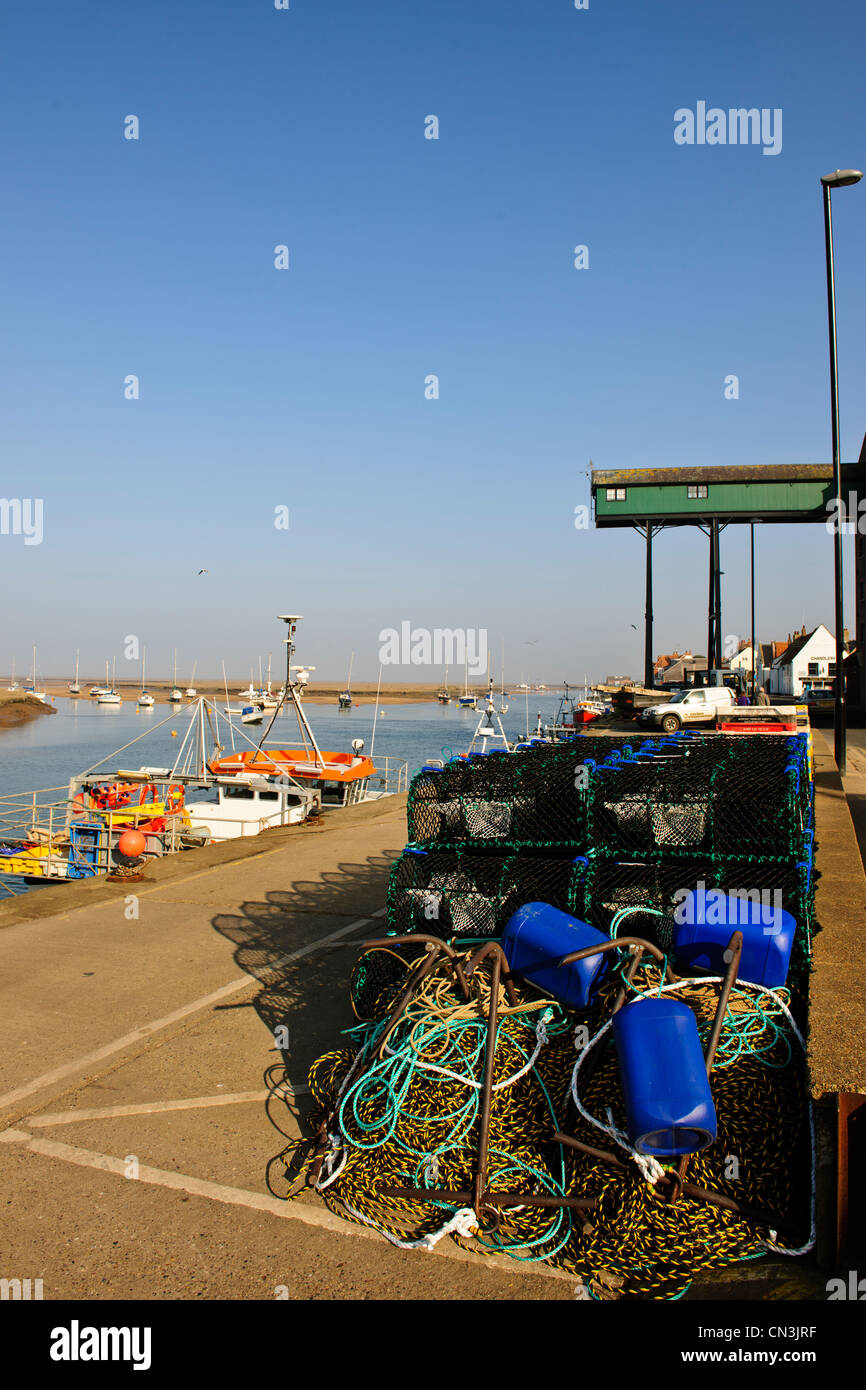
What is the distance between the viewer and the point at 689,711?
29.7 meters

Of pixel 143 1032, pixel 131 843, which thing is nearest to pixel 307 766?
pixel 131 843

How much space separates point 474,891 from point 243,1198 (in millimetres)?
2374

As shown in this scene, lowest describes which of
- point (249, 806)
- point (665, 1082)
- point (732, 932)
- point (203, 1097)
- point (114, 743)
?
point (114, 743)

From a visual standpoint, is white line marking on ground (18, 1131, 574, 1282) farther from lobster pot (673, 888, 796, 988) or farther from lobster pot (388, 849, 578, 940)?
lobster pot (388, 849, 578, 940)

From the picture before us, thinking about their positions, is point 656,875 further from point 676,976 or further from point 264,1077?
point 264,1077

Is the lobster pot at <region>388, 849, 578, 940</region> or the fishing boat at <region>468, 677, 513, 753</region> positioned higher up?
the lobster pot at <region>388, 849, 578, 940</region>

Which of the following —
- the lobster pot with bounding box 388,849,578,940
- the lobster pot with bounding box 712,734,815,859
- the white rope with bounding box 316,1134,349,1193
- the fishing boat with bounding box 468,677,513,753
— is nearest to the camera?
the white rope with bounding box 316,1134,349,1193

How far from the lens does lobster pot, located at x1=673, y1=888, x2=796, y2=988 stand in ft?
15.4

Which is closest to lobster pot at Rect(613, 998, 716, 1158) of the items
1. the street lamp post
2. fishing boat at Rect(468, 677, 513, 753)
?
the street lamp post

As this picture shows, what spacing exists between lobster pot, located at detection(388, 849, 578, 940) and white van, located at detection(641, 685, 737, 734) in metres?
23.5

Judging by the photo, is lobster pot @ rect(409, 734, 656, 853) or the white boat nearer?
lobster pot @ rect(409, 734, 656, 853)

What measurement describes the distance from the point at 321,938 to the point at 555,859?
3140mm

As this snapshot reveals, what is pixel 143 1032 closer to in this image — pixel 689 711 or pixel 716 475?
pixel 689 711
